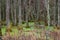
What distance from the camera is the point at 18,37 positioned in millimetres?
8023

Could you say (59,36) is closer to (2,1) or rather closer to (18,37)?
(18,37)

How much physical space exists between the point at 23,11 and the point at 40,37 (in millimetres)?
22344

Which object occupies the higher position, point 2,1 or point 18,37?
point 2,1

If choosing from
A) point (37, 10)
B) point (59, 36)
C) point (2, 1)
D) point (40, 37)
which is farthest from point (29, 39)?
point (2, 1)

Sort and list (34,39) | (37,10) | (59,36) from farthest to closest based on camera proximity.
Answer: (37,10)
(59,36)
(34,39)

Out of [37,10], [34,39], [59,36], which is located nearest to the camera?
[34,39]

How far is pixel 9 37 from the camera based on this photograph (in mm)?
8188

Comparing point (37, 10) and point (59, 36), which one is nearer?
point (59, 36)

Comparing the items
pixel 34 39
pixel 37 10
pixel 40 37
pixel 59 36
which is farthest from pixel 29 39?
pixel 37 10

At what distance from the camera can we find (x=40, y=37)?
8.38 m

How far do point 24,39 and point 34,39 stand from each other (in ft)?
1.36

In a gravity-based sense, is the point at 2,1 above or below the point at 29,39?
above

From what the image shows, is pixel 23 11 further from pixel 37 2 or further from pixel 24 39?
pixel 24 39

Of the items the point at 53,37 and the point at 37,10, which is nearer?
the point at 53,37
